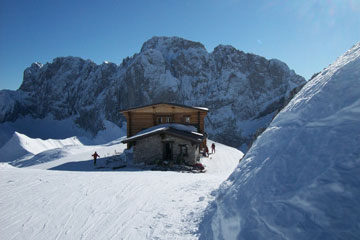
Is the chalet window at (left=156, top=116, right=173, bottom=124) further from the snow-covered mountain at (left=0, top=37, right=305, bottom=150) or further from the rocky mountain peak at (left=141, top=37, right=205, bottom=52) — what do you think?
the rocky mountain peak at (left=141, top=37, right=205, bottom=52)

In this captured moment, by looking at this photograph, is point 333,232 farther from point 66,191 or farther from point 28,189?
point 28,189

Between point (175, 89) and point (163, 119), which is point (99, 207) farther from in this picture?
point (175, 89)

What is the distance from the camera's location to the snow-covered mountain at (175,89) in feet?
270

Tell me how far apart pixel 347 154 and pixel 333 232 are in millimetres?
1141

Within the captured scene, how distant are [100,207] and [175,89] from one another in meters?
80.3

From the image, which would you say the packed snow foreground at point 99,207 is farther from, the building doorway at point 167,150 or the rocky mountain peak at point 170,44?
the rocky mountain peak at point 170,44

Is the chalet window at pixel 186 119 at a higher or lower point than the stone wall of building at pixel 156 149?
higher

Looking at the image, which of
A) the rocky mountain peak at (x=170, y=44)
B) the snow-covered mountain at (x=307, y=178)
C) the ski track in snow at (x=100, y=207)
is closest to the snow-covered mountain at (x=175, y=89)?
the rocky mountain peak at (x=170, y=44)

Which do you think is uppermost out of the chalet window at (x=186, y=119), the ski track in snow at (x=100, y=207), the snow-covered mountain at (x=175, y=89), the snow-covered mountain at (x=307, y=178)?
the snow-covered mountain at (x=175, y=89)

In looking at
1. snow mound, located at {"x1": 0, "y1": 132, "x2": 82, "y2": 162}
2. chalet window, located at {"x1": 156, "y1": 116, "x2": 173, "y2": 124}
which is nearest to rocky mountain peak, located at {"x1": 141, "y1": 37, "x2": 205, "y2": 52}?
snow mound, located at {"x1": 0, "y1": 132, "x2": 82, "y2": 162}

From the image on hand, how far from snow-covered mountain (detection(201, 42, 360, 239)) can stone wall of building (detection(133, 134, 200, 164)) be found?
11024 mm

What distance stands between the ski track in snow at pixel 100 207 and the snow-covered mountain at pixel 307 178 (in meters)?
1.02

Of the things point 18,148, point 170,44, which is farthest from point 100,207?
point 170,44

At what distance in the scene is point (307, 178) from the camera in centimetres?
291
